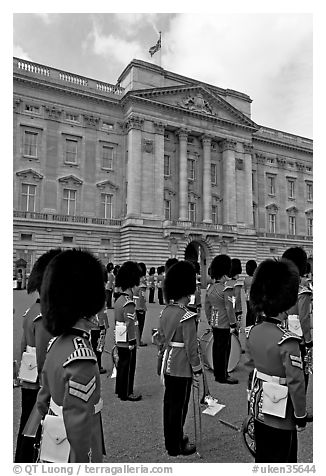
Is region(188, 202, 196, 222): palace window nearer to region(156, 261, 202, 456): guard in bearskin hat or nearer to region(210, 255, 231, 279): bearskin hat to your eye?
region(210, 255, 231, 279): bearskin hat

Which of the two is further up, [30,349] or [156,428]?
[30,349]

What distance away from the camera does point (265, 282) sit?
328cm

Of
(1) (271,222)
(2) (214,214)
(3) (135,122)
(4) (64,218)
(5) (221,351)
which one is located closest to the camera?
(5) (221,351)

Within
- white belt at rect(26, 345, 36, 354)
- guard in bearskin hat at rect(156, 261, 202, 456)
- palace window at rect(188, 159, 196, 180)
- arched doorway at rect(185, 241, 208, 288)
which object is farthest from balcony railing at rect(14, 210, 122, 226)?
white belt at rect(26, 345, 36, 354)

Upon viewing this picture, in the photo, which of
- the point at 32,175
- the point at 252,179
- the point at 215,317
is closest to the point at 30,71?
the point at 32,175

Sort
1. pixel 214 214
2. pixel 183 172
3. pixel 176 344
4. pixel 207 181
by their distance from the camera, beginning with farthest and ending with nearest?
pixel 214 214 → pixel 207 181 → pixel 183 172 → pixel 176 344

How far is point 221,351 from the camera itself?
6637 millimetres

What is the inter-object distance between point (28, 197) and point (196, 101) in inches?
634

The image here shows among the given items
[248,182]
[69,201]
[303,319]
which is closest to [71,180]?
[69,201]

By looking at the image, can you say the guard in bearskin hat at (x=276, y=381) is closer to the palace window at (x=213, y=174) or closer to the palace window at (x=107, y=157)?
the palace window at (x=107, y=157)

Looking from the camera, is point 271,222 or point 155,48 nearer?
point 155,48

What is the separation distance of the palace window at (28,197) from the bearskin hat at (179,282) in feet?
80.5

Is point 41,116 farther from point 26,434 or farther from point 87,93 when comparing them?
point 26,434

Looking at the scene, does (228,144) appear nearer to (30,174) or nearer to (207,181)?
(207,181)
